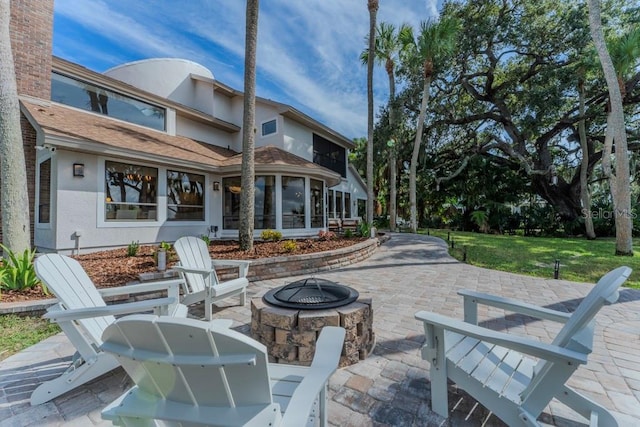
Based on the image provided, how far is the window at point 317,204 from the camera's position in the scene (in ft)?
36.2

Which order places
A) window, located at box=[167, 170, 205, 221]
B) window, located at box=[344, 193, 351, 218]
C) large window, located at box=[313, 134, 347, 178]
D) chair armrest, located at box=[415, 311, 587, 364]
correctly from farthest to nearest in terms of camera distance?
window, located at box=[344, 193, 351, 218] → large window, located at box=[313, 134, 347, 178] → window, located at box=[167, 170, 205, 221] → chair armrest, located at box=[415, 311, 587, 364]

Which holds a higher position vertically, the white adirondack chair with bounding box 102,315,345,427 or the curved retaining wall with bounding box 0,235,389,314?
the white adirondack chair with bounding box 102,315,345,427

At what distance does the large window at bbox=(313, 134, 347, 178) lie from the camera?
14.1 m

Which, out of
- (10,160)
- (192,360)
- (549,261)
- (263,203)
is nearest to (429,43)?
(549,261)

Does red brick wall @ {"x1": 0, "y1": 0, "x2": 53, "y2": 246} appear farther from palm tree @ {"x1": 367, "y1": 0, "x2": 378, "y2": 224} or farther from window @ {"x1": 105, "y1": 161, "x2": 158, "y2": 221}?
palm tree @ {"x1": 367, "y1": 0, "x2": 378, "y2": 224}

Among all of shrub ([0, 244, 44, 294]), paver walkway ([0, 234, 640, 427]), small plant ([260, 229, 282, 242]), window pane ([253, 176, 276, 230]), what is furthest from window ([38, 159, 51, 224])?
paver walkway ([0, 234, 640, 427])

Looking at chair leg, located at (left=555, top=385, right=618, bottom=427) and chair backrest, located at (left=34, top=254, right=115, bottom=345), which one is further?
chair backrest, located at (left=34, top=254, right=115, bottom=345)

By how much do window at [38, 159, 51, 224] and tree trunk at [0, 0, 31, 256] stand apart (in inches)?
83.1

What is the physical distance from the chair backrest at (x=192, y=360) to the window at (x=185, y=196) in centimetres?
831

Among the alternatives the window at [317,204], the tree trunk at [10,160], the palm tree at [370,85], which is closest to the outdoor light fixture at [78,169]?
the tree trunk at [10,160]

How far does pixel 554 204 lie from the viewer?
54.7ft

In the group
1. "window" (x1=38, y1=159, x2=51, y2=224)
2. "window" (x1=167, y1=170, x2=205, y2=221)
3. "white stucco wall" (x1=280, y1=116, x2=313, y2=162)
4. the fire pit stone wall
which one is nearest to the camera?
the fire pit stone wall

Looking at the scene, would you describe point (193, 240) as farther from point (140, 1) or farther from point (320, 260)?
point (140, 1)

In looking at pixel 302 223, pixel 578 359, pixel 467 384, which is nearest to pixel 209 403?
pixel 467 384
